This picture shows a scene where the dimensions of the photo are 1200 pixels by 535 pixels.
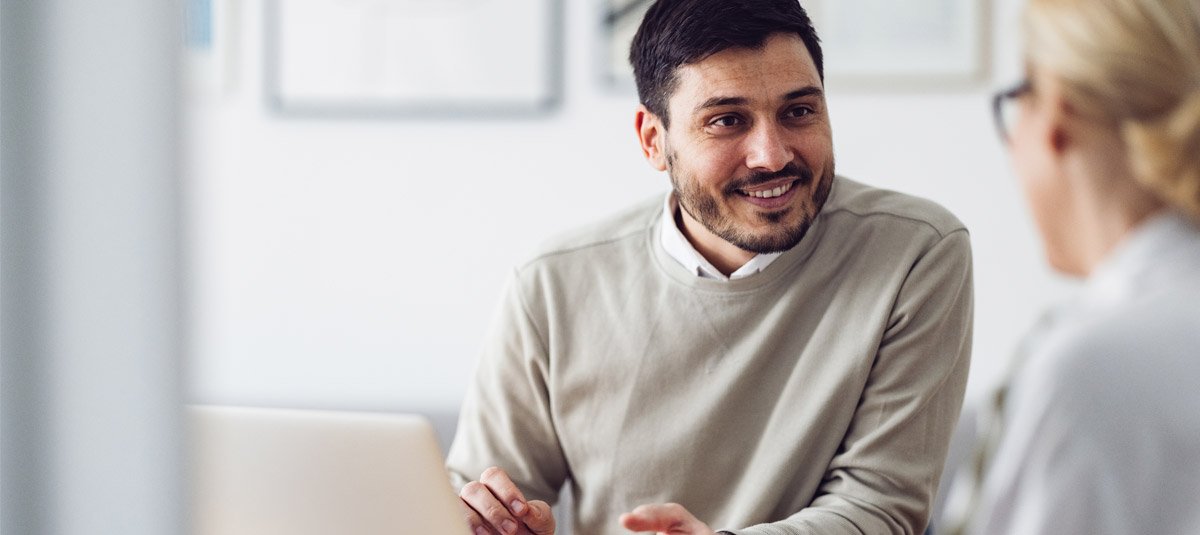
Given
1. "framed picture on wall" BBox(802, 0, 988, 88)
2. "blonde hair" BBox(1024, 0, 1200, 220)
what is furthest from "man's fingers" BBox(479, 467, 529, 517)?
"framed picture on wall" BBox(802, 0, 988, 88)

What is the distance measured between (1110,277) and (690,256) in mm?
873

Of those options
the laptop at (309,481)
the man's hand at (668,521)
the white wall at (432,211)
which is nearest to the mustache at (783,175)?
the man's hand at (668,521)

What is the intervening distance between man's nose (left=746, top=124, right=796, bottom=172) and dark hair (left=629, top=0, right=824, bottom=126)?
0.11 meters

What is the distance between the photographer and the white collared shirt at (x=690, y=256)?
1633mm

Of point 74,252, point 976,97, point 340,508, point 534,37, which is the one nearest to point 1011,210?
point 976,97

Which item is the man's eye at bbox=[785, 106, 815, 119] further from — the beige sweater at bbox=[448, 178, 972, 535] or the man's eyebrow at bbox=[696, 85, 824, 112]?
the beige sweater at bbox=[448, 178, 972, 535]

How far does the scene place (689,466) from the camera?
Result: 1608 millimetres

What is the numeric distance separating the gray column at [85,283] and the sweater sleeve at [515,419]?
1.00m

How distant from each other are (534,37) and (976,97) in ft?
2.98

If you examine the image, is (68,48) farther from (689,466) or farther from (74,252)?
(689,466)

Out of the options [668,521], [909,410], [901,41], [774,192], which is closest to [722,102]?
[774,192]

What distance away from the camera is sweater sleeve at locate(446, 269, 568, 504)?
5.54ft

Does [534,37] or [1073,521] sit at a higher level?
[534,37]

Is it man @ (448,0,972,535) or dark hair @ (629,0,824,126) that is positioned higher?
dark hair @ (629,0,824,126)
